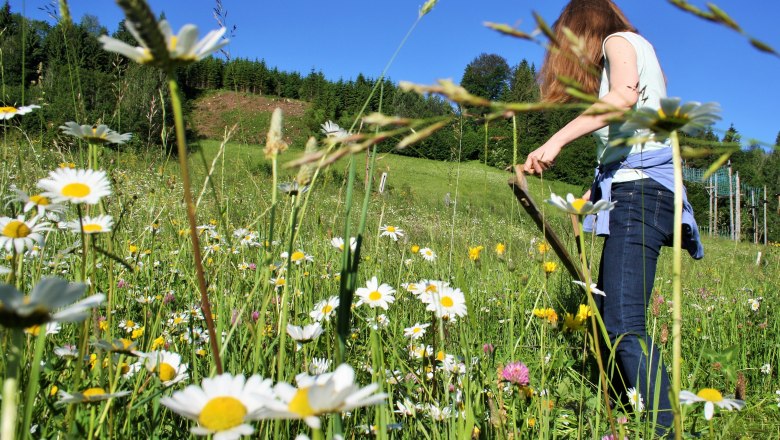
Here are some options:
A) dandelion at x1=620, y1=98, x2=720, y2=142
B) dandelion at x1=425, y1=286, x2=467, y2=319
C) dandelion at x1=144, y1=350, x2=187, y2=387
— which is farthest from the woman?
dandelion at x1=620, y1=98, x2=720, y2=142

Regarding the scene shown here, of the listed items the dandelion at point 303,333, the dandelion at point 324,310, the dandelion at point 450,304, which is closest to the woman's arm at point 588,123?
the dandelion at point 450,304

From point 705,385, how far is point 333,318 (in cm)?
151

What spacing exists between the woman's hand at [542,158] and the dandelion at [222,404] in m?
1.48

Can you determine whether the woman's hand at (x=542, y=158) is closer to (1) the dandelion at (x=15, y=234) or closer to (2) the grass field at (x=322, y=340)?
(2) the grass field at (x=322, y=340)

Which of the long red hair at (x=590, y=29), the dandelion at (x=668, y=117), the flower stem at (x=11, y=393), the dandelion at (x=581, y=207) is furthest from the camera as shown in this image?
the long red hair at (x=590, y=29)

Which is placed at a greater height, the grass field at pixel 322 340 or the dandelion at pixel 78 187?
the dandelion at pixel 78 187

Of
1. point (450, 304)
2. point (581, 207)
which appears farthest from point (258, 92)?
point (581, 207)

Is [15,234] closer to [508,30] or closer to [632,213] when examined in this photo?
[508,30]

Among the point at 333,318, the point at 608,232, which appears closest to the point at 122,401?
the point at 333,318

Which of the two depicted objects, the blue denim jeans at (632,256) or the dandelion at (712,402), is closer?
the dandelion at (712,402)

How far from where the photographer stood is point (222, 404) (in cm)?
46

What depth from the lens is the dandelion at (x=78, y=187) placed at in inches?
30.1

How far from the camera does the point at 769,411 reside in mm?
1922

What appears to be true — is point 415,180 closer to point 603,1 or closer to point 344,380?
point 603,1
